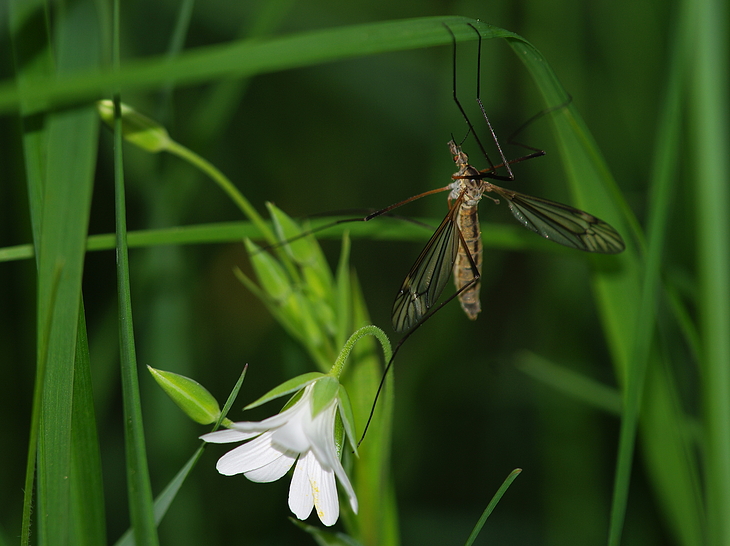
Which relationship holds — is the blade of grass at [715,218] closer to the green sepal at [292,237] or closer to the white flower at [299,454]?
the white flower at [299,454]

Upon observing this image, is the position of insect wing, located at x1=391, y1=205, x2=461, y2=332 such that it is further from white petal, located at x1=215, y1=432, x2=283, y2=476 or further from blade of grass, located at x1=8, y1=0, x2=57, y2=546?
blade of grass, located at x1=8, y1=0, x2=57, y2=546

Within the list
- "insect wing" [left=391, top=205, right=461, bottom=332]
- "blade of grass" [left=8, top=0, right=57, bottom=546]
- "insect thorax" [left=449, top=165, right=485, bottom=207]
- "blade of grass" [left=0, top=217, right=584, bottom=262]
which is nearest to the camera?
"blade of grass" [left=8, top=0, right=57, bottom=546]

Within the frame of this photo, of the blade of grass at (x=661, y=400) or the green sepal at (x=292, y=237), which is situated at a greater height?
the green sepal at (x=292, y=237)

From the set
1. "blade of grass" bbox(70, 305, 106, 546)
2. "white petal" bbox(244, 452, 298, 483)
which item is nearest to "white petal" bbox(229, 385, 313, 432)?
"white petal" bbox(244, 452, 298, 483)

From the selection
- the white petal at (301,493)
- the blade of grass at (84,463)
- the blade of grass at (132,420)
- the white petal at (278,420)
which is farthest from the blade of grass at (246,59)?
the white petal at (301,493)

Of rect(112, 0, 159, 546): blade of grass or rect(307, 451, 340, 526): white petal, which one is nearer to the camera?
rect(112, 0, 159, 546): blade of grass

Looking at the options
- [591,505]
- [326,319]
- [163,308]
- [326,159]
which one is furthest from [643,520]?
[326,159]

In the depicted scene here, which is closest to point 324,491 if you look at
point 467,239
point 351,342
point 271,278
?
point 351,342
